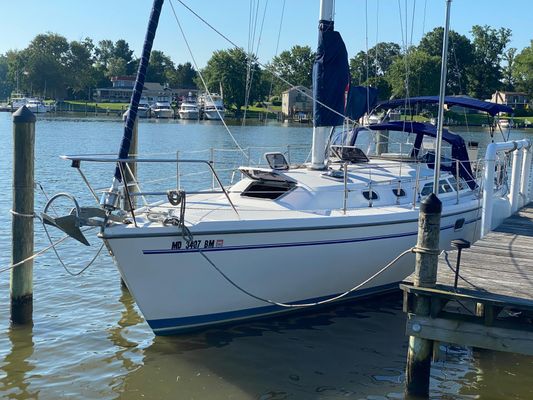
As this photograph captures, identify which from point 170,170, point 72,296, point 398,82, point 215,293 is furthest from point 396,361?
point 398,82

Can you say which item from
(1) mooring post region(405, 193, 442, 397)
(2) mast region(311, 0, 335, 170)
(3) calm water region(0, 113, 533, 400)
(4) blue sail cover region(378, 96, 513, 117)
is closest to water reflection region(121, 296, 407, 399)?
(3) calm water region(0, 113, 533, 400)

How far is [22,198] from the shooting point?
962 cm

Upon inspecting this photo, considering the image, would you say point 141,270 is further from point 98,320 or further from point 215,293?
point 98,320

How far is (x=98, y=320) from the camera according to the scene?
10.9 m

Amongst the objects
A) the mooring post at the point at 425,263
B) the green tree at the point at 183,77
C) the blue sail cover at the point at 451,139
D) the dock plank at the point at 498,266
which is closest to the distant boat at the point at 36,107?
the green tree at the point at 183,77

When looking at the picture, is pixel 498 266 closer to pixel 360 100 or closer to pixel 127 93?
pixel 360 100

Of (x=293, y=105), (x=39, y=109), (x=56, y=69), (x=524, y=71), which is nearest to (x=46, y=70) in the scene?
(x=56, y=69)

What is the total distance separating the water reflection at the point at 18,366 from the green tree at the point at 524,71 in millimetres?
107594

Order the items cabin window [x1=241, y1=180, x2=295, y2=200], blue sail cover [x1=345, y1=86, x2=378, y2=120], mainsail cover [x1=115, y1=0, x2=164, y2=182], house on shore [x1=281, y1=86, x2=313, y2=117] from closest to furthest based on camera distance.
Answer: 1. mainsail cover [x1=115, y1=0, x2=164, y2=182]
2. cabin window [x1=241, y1=180, x2=295, y2=200]
3. blue sail cover [x1=345, y1=86, x2=378, y2=120]
4. house on shore [x1=281, y1=86, x2=313, y2=117]

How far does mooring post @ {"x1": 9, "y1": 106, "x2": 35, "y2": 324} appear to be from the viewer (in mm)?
9523

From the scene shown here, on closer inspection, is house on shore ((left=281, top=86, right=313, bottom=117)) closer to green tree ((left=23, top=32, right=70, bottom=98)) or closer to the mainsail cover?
green tree ((left=23, top=32, right=70, bottom=98))

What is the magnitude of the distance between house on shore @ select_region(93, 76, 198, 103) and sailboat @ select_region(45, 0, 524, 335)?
116076 millimetres

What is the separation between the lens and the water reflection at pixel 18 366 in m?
8.42

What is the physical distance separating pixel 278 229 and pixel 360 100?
214 inches
